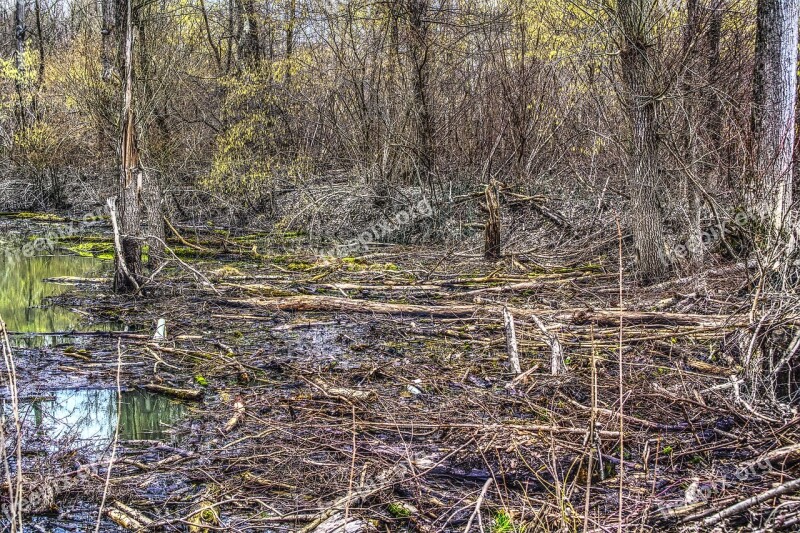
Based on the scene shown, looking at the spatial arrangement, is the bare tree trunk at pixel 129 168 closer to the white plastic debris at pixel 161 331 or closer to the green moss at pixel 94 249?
the white plastic debris at pixel 161 331

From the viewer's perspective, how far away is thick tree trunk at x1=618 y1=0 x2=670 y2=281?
8.66 metres

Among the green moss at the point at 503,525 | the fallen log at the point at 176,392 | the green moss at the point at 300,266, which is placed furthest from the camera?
the green moss at the point at 300,266

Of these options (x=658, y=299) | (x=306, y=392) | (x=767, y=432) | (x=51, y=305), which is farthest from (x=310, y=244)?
(x=767, y=432)

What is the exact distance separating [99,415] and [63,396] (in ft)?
1.45

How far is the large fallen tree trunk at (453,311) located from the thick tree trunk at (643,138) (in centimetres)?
214

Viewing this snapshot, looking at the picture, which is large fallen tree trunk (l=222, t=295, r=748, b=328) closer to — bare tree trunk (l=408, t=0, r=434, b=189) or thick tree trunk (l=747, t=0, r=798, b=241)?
thick tree trunk (l=747, t=0, r=798, b=241)

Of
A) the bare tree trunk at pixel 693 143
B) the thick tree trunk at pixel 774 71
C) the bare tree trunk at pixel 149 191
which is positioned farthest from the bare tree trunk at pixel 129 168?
the thick tree trunk at pixel 774 71

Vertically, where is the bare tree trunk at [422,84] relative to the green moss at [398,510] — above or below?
above

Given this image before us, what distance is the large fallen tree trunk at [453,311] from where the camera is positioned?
23.4ft

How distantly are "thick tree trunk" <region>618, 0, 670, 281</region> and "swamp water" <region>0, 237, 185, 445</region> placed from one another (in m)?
6.21

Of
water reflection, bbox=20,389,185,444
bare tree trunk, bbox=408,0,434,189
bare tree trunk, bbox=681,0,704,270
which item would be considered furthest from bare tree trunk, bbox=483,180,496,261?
water reflection, bbox=20,389,185,444

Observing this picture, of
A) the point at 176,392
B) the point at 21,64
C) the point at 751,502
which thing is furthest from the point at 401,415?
the point at 21,64

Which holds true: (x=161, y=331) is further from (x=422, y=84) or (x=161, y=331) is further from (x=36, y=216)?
(x=36, y=216)

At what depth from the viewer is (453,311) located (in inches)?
330
